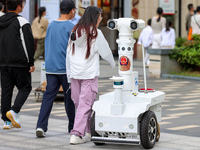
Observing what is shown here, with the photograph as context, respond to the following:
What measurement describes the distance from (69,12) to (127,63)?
1.15 metres

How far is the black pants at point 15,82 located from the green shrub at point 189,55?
27.5 feet

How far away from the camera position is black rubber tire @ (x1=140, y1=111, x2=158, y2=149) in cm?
645

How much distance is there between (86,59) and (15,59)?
1408 millimetres

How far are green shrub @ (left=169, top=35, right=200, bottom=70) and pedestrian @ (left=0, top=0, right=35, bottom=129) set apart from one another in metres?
8.41

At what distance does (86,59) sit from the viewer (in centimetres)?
692

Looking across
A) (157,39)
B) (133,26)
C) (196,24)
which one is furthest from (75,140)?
(157,39)

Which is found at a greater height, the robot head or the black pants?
the robot head

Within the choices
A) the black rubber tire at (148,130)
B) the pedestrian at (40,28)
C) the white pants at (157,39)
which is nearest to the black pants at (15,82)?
the black rubber tire at (148,130)

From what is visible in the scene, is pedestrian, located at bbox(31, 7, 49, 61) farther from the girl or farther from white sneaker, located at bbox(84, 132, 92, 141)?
white sneaker, located at bbox(84, 132, 92, 141)

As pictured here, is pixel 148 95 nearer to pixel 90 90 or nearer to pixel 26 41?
pixel 90 90

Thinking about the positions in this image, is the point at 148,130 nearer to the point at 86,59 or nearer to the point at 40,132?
the point at 86,59

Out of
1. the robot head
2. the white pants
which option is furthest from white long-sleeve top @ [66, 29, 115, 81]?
the white pants

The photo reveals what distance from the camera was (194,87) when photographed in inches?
530

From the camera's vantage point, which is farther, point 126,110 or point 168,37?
point 168,37
